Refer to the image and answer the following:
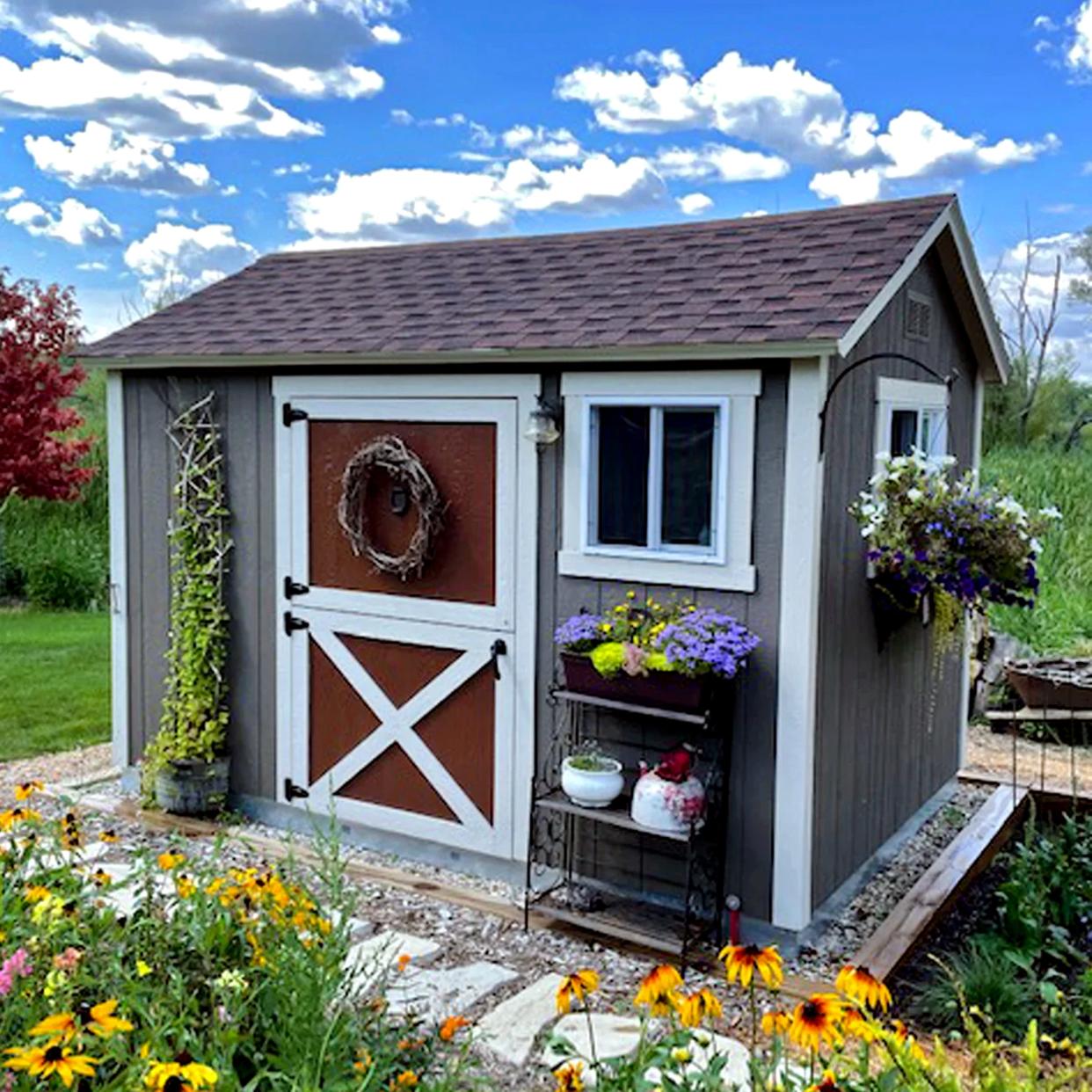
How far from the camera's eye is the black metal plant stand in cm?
423

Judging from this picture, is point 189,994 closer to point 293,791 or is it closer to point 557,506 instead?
point 557,506

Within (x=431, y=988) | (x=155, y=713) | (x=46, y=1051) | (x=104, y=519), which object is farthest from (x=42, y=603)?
(x=46, y=1051)

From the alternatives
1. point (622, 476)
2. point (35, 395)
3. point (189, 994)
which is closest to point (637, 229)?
point (622, 476)

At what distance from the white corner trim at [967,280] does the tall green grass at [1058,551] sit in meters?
1.13

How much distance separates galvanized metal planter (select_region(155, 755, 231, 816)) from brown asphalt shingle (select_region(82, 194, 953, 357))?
1.95 meters

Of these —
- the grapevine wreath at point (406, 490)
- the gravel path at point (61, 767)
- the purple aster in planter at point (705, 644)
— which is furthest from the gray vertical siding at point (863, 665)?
the gravel path at point (61, 767)

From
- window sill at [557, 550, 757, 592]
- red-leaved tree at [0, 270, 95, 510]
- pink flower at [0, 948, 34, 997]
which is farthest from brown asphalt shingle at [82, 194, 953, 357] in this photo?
red-leaved tree at [0, 270, 95, 510]

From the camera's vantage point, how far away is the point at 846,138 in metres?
12.9

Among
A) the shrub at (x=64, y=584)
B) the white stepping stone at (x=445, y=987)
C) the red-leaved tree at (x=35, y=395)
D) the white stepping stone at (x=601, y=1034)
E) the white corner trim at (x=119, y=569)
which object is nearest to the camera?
the white stepping stone at (x=601, y=1034)

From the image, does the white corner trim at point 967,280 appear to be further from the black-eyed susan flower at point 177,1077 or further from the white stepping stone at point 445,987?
the black-eyed susan flower at point 177,1077

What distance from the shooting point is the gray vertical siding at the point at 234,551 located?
552 cm

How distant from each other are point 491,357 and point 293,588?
1.56 m

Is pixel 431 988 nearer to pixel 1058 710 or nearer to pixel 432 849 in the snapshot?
pixel 432 849

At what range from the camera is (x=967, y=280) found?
543cm
